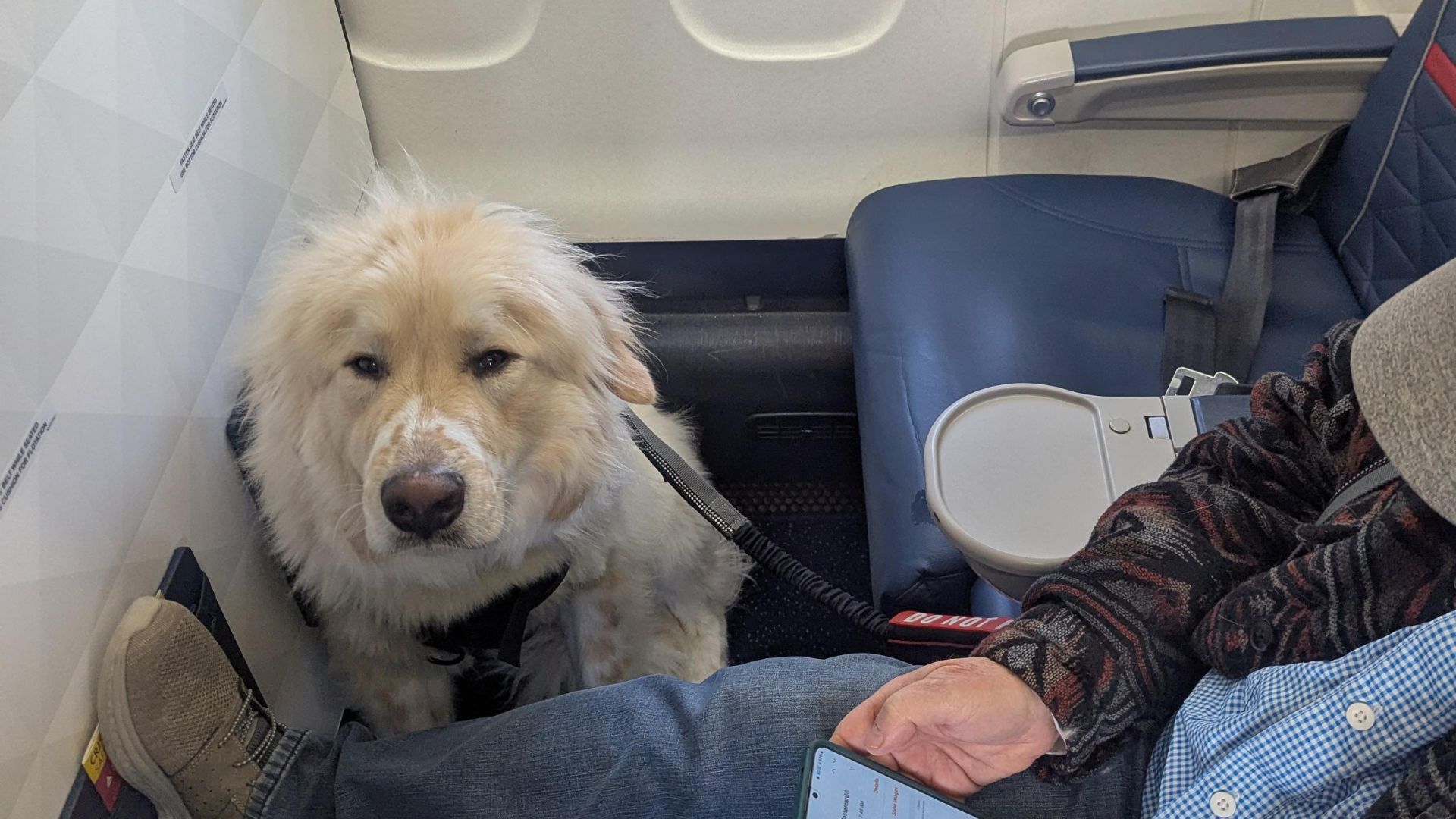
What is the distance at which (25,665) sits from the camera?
0.90 meters

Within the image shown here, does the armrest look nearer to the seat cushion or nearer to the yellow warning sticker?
the seat cushion

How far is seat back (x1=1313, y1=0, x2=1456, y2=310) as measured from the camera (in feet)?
4.50

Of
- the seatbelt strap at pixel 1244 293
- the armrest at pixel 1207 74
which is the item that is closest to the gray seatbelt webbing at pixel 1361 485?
the seatbelt strap at pixel 1244 293

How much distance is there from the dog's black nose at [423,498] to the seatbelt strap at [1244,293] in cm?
100

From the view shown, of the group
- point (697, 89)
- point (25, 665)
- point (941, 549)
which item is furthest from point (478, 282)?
point (697, 89)

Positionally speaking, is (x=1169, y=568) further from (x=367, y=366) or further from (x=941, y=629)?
(x=367, y=366)

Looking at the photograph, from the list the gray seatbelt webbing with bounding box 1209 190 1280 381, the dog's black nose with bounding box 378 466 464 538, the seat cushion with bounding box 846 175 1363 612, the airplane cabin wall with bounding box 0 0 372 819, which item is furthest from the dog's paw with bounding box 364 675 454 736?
the gray seatbelt webbing with bounding box 1209 190 1280 381

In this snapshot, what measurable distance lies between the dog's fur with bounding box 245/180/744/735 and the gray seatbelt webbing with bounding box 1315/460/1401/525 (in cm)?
72

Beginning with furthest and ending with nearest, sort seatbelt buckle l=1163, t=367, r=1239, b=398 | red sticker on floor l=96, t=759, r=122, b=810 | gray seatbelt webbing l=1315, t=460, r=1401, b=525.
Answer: seatbelt buckle l=1163, t=367, r=1239, b=398, red sticker on floor l=96, t=759, r=122, b=810, gray seatbelt webbing l=1315, t=460, r=1401, b=525

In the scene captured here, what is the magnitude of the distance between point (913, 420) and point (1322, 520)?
625mm

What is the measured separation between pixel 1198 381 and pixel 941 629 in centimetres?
48

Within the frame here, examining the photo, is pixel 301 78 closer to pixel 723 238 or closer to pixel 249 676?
pixel 723 238

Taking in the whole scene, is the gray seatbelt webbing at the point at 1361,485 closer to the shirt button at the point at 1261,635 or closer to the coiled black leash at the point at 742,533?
the shirt button at the point at 1261,635

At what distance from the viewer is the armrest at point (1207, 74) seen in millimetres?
1571
